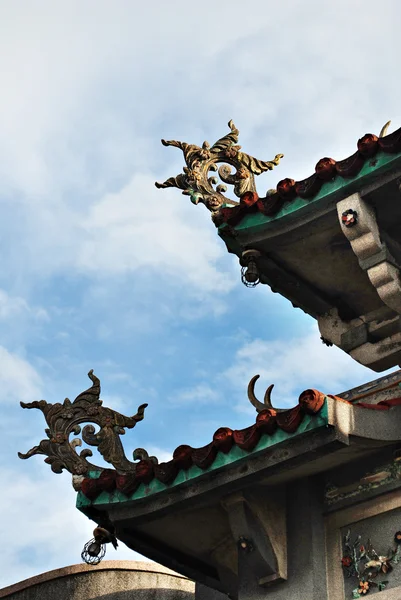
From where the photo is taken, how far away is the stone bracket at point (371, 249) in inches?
455

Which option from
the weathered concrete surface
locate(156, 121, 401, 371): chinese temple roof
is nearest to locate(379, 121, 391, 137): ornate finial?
locate(156, 121, 401, 371): chinese temple roof

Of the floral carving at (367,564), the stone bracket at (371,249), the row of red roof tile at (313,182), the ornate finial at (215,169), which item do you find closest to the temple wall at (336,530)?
the floral carving at (367,564)

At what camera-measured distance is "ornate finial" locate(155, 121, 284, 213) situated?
12984mm

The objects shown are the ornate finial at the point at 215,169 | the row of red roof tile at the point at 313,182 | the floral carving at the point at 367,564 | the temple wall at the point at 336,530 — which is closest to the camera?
the floral carving at the point at 367,564

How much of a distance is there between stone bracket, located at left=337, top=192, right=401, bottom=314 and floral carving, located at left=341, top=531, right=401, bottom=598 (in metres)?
2.45

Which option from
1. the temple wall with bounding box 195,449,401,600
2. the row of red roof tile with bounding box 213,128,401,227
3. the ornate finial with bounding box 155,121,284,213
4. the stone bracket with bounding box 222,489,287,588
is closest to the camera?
the temple wall with bounding box 195,449,401,600

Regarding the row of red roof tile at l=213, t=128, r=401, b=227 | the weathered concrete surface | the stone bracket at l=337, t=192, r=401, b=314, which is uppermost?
the row of red roof tile at l=213, t=128, r=401, b=227

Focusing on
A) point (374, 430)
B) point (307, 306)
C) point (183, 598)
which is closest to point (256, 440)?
point (374, 430)

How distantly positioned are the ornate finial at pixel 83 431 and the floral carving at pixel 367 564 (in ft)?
8.01

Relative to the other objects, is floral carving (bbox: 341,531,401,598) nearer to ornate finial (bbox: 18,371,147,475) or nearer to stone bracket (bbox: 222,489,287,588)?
stone bracket (bbox: 222,489,287,588)

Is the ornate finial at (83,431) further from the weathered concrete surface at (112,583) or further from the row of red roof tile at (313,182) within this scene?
the weathered concrete surface at (112,583)

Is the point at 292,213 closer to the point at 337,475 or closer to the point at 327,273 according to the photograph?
the point at 327,273

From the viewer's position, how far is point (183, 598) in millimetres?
15453

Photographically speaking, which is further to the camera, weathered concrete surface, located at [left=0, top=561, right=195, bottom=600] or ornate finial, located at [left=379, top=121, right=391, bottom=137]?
weathered concrete surface, located at [left=0, top=561, right=195, bottom=600]
